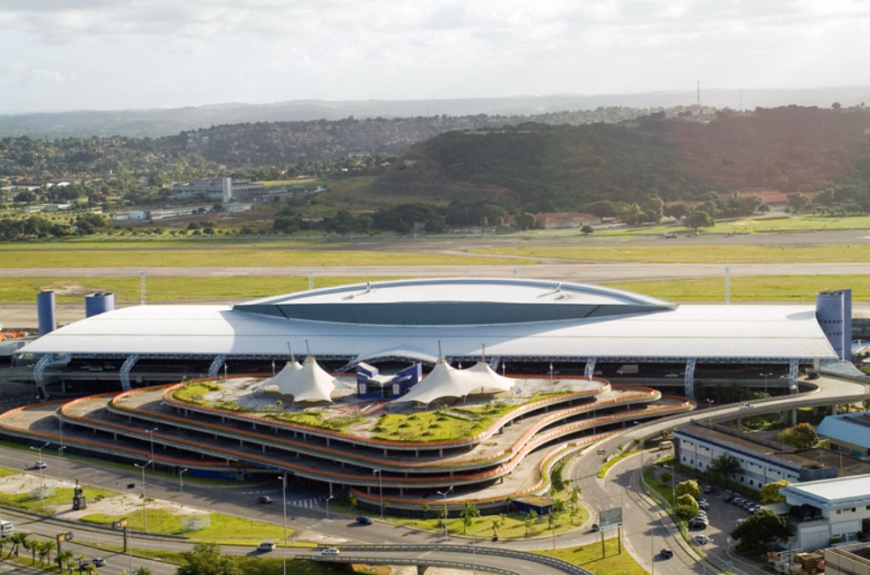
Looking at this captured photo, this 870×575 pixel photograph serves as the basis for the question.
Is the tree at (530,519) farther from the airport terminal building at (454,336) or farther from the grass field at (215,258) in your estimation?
the grass field at (215,258)

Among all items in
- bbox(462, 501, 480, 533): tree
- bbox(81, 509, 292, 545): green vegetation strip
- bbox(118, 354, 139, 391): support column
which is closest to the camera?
bbox(462, 501, 480, 533): tree

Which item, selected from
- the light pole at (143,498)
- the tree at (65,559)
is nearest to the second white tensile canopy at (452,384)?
the light pole at (143,498)

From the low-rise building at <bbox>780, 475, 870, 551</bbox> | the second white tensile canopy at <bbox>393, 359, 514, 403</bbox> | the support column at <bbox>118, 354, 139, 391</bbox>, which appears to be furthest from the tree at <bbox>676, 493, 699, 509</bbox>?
the support column at <bbox>118, 354, 139, 391</bbox>

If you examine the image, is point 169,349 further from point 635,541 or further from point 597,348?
point 635,541

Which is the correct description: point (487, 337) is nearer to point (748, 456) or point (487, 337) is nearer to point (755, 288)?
point (748, 456)

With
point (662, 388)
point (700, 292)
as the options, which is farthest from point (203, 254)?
point (662, 388)

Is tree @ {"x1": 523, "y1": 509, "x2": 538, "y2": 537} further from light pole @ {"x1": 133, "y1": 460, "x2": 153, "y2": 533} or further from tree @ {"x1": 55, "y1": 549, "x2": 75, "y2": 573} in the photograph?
tree @ {"x1": 55, "y1": 549, "x2": 75, "y2": 573}

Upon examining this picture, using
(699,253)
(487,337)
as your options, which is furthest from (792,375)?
(699,253)
